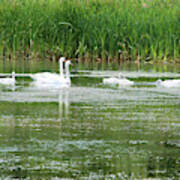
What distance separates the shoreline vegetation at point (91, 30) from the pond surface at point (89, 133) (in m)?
8.44

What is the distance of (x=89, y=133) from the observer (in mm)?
8461

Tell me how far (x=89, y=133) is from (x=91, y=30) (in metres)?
14.9

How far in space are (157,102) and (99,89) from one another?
2423 millimetres

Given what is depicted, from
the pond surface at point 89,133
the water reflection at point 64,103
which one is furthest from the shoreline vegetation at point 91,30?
the water reflection at point 64,103

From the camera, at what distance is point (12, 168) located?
6.56m

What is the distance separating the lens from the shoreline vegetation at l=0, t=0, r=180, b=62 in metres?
22.7

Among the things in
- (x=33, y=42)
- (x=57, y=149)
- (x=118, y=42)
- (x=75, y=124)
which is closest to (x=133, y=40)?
(x=118, y=42)

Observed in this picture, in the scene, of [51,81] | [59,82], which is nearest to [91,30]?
[51,81]

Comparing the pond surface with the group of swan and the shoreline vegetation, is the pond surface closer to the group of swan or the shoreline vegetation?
the group of swan

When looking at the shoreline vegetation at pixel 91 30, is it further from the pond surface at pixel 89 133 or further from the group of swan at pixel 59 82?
the pond surface at pixel 89 133

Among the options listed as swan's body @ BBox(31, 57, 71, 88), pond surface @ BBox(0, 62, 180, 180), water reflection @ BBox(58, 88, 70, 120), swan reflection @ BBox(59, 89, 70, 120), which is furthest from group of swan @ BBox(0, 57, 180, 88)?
swan reflection @ BBox(59, 89, 70, 120)

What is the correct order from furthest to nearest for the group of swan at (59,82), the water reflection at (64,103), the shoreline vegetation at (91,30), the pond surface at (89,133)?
the shoreline vegetation at (91,30) → the group of swan at (59,82) → the water reflection at (64,103) → the pond surface at (89,133)

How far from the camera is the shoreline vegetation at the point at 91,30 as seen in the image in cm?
2269

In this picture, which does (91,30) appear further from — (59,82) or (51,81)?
(59,82)
